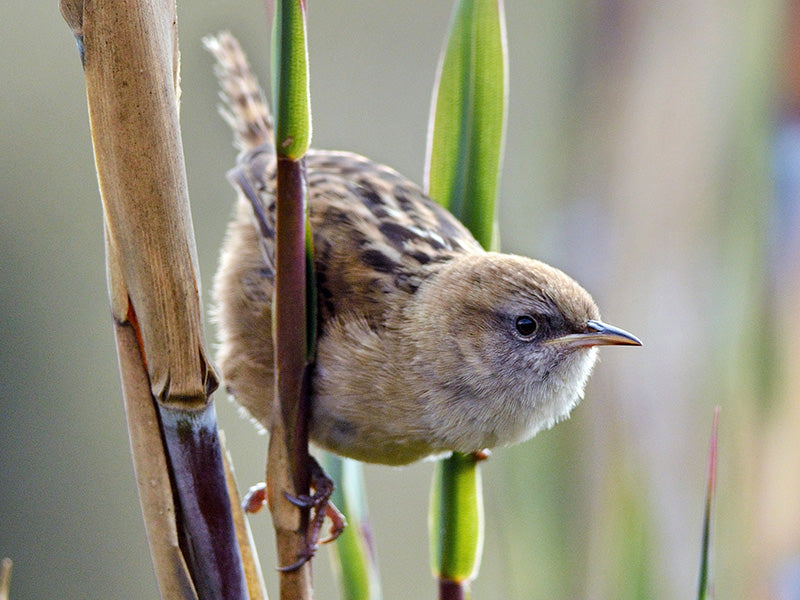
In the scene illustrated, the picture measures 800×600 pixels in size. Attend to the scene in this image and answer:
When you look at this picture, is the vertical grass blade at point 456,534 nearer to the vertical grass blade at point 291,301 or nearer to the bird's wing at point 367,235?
the vertical grass blade at point 291,301

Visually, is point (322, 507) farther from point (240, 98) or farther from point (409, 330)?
point (240, 98)

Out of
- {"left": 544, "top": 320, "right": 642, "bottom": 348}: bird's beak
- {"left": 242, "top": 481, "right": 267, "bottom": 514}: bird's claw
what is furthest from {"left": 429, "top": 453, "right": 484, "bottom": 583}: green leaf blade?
{"left": 242, "top": 481, "right": 267, "bottom": 514}: bird's claw

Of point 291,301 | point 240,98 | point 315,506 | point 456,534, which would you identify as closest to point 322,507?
point 315,506

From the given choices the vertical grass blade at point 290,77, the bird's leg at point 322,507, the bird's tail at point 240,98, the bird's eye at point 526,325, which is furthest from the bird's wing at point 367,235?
the vertical grass blade at point 290,77

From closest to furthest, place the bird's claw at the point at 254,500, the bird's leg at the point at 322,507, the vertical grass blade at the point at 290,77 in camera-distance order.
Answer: the vertical grass blade at the point at 290,77 < the bird's leg at the point at 322,507 < the bird's claw at the point at 254,500

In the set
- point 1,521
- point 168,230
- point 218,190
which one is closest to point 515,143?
point 218,190

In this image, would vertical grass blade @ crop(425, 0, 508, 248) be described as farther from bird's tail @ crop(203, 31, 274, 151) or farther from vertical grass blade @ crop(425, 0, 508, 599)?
bird's tail @ crop(203, 31, 274, 151)

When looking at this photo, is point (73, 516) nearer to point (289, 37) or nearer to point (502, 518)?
point (502, 518)
